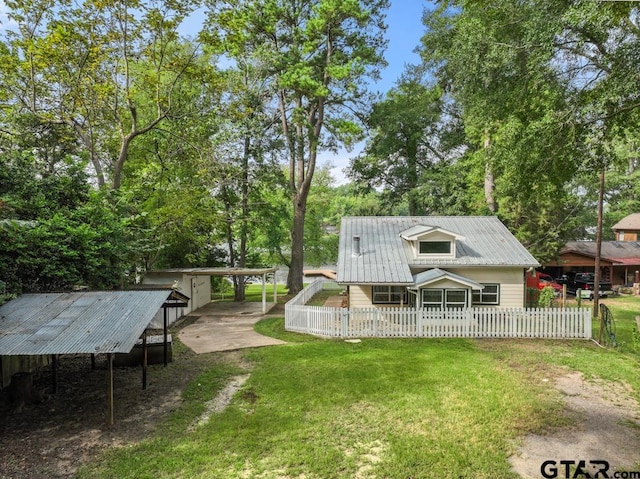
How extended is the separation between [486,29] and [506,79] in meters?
1.63

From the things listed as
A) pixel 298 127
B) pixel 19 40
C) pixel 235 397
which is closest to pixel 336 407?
pixel 235 397

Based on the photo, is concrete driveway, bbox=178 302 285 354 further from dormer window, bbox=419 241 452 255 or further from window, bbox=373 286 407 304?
dormer window, bbox=419 241 452 255

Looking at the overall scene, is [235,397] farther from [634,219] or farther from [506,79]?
[634,219]

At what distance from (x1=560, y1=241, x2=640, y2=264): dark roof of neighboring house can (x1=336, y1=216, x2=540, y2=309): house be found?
16.8 meters

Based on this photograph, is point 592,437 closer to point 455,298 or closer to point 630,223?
point 455,298

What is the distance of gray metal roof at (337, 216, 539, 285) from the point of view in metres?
14.6

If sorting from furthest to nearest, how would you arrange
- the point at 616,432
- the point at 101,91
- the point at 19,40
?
the point at 101,91, the point at 19,40, the point at 616,432

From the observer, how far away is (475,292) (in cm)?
1521

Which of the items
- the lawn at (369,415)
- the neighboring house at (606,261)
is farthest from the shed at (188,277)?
the neighboring house at (606,261)

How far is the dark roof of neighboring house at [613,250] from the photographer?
28.8 metres

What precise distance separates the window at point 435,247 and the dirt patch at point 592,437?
7774 mm

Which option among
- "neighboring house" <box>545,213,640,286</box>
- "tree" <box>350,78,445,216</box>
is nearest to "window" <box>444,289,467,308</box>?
"tree" <box>350,78,445,216</box>

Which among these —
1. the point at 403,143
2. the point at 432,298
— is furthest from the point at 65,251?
the point at 403,143

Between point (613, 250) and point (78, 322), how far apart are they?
3747 centimetres
